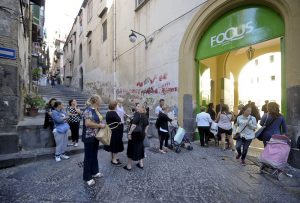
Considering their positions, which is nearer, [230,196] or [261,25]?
[230,196]

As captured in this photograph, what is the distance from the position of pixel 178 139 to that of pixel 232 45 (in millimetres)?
3492

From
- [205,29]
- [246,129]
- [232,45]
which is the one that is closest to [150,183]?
[246,129]

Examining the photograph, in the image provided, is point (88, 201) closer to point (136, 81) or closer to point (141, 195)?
point (141, 195)

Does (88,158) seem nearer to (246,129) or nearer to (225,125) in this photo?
(246,129)

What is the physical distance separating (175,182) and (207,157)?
230 cm

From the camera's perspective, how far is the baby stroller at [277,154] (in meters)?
4.75

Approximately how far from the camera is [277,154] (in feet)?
15.7

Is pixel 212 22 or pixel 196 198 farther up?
pixel 212 22

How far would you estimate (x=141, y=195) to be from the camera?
12.7ft

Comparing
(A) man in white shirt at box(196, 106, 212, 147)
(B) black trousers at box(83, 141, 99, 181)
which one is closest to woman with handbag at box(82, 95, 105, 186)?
(B) black trousers at box(83, 141, 99, 181)

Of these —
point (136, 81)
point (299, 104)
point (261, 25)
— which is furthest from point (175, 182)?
point (136, 81)

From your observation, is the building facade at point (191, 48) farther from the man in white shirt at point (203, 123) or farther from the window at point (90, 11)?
the window at point (90, 11)

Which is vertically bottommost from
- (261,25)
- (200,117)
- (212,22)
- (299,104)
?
(200,117)

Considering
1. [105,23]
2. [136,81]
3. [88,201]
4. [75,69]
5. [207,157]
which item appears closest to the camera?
[88,201]
